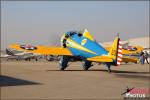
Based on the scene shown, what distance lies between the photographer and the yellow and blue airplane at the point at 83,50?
965 inches

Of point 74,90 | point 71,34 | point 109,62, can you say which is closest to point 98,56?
point 109,62

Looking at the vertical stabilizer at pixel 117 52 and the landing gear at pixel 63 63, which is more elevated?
the vertical stabilizer at pixel 117 52

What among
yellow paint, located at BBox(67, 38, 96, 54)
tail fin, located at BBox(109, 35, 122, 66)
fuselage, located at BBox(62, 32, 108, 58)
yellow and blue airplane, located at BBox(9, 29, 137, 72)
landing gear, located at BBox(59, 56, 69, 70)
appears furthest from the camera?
landing gear, located at BBox(59, 56, 69, 70)

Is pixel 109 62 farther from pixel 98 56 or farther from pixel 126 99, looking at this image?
pixel 126 99

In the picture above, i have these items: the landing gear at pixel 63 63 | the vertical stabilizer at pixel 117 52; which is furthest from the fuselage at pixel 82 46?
the vertical stabilizer at pixel 117 52

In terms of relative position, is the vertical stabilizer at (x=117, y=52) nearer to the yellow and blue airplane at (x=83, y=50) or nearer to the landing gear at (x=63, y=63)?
the yellow and blue airplane at (x=83, y=50)

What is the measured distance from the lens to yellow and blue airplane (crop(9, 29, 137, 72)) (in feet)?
80.4

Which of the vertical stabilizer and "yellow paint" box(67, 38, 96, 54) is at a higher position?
"yellow paint" box(67, 38, 96, 54)

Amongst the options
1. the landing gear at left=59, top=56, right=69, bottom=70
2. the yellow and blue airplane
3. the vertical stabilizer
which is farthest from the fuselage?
the vertical stabilizer

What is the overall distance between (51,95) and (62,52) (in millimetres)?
17634

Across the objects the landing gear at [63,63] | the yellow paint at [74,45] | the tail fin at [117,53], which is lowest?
the landing gear at [63,63]

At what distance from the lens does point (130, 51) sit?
34031 mm

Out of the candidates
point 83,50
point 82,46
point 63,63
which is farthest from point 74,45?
point 83,50

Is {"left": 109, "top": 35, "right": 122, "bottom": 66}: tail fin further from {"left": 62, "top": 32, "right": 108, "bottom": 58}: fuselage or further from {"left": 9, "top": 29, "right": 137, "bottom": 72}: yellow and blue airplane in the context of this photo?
{"left": 62, "top": 32, "right": 108, "bottom": 58}: fuselage
